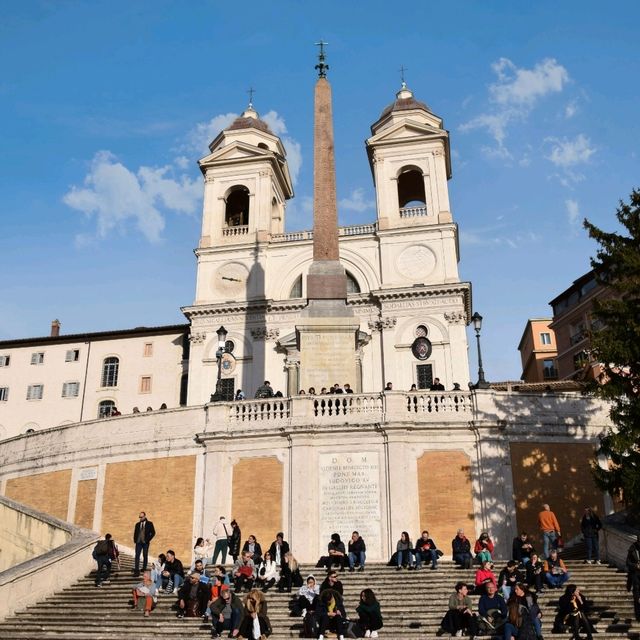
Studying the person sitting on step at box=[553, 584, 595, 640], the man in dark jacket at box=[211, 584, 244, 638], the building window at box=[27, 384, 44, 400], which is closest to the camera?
the person sitting on step at box=[553, 584, 595, 640]

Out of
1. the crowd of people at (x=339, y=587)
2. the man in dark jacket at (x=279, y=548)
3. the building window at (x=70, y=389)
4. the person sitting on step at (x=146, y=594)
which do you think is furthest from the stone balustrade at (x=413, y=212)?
the person sitting on step at (x=146, y=594)

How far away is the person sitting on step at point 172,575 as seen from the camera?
59.5 feet

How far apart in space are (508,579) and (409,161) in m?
33.3

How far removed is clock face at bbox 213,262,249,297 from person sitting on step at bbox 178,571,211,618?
28656 millimetres

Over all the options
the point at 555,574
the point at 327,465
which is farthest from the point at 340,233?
the point at 555,574

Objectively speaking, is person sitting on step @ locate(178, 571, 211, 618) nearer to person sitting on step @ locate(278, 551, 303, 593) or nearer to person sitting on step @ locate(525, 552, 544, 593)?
person sitting on step @ locate(278, 551, 303, 593)

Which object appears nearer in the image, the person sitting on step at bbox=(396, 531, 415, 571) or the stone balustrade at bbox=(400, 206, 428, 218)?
the person sitting on step at bbox=(396, 531, 415, 571)

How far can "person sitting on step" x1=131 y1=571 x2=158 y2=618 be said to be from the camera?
16.5 metres

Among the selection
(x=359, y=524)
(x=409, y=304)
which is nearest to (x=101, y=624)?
(x=359, y=524)

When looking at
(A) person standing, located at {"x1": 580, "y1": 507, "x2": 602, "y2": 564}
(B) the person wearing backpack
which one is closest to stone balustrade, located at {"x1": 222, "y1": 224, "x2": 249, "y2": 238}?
(B) the person wearing backpack

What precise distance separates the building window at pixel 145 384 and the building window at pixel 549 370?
32845mm

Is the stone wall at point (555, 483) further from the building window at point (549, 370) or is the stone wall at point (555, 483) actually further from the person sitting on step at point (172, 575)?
the building window at point (549, 370)

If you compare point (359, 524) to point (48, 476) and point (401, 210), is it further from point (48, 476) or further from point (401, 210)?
point (401, 210)

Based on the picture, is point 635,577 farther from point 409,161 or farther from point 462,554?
point 409,161
